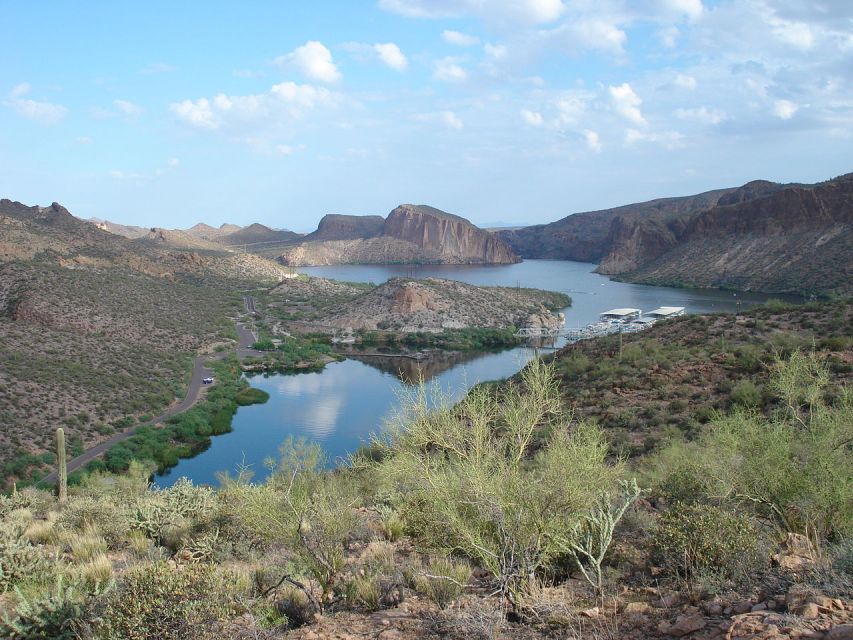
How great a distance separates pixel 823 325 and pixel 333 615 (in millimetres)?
21602

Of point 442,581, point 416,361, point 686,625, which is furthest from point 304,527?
point 416,361

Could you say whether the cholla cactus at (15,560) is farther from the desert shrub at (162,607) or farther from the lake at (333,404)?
the lake at (333,404)

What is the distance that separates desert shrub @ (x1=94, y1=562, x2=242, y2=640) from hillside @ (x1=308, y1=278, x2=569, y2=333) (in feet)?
189

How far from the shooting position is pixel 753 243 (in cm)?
10319

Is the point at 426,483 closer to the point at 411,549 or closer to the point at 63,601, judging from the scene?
the point at 411,549

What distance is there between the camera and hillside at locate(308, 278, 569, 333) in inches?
2562

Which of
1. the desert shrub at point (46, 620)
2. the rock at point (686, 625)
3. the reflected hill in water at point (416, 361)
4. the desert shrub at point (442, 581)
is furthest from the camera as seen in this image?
the reflected hill in water at point (416, 361)

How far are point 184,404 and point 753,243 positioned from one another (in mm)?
97627

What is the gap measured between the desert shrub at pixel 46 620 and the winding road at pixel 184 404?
19434 mm

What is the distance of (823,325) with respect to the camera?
21.6 metres

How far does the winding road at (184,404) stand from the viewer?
25.1 meters

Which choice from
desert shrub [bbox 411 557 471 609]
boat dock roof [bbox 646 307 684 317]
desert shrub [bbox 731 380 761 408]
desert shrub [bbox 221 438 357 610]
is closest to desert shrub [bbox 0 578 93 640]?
desert shrub [bbox 221 438 357 610]

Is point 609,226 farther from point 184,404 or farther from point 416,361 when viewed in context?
point 184,404

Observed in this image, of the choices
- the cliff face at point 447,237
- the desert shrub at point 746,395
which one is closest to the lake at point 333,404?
the desert shrub at point 746,395
